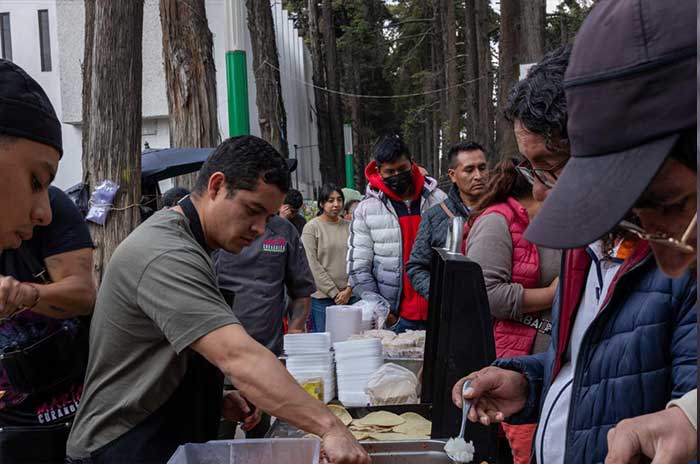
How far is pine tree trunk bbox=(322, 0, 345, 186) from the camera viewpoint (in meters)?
21.4

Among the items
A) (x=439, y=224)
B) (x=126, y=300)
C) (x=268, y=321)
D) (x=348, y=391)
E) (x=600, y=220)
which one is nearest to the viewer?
(x=600, y=220)

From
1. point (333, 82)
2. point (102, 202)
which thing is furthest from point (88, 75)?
point (333, 82)

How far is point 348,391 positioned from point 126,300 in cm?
134

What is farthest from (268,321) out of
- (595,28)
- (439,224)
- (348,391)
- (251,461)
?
(595,28)

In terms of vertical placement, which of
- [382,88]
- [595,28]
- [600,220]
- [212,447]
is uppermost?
[382,88]

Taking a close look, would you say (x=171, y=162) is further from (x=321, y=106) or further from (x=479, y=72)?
(x=321, y=106)

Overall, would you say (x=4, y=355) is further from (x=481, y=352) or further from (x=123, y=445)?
(x=481, y=352)

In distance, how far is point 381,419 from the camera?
2.74 metres

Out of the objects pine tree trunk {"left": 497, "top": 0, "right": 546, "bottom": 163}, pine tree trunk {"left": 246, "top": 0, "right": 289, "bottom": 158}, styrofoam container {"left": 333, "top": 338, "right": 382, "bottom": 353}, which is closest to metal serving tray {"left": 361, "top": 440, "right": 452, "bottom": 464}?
styrofoam container {"left": 333, "top": 338, "right": 382, "bottom": 353}

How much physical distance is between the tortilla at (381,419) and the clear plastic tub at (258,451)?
730 millimetres

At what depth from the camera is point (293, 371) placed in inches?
133

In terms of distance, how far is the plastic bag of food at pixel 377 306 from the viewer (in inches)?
177

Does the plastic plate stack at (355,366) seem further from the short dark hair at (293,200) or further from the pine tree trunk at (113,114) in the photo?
the short dark hair at (293,200)

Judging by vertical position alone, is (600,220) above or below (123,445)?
above
